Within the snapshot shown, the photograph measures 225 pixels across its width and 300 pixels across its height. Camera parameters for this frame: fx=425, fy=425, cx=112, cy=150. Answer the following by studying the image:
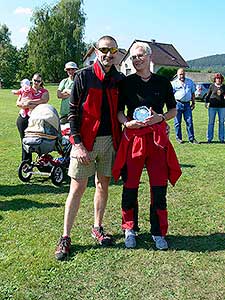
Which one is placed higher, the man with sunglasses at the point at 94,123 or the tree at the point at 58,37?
the tree at the point at 58,37

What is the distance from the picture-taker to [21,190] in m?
6.01

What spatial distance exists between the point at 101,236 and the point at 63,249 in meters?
0.46

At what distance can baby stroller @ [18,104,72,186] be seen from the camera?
19.5 feet

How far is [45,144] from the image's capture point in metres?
5.96

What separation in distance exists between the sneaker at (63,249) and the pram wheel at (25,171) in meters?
2.71

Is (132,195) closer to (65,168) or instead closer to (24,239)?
(24,239)

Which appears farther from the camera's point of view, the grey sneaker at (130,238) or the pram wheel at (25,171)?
the pram wheel at (25,171)

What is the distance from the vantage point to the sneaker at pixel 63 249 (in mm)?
3778

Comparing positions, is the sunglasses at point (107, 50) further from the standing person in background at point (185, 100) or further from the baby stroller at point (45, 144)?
the standing person in background at point (185, 100)

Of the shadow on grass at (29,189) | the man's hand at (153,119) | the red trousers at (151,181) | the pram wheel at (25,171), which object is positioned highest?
the man's hand at (153,119)

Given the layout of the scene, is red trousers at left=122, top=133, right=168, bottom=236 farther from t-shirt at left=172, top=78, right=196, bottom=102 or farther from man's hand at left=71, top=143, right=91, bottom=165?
t-shirt at left=172, top=78, right=196, bottom=102

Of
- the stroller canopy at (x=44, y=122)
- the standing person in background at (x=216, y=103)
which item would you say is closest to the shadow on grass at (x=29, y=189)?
the stroller canopy at (x=44, y=122)

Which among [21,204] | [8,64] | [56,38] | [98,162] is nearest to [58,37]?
[56,38]

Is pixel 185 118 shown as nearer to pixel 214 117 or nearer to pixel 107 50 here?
pixel 214 117
